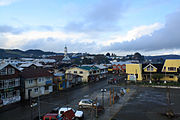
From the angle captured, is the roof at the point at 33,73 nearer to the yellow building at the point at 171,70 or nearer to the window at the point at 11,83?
the window at the point at 11,83

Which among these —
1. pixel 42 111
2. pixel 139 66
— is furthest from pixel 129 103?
pixel 139 66

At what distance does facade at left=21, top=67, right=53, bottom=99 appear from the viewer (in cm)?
2550

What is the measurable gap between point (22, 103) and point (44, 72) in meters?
8.17

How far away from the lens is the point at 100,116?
1681cm

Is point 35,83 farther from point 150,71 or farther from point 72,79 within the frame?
point 150,71

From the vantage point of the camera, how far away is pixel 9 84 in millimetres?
23344

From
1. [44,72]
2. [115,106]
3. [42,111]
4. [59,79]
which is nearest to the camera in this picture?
[42,111]

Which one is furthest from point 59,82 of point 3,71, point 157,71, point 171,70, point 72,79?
point 171,70

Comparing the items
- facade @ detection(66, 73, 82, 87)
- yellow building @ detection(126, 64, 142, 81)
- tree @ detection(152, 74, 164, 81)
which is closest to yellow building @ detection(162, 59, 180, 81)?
tree @ detection(152, 74, 164, 81)

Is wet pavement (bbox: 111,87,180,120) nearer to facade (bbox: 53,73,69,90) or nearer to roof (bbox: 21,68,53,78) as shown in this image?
facade (bbox: 53,73,69,90)

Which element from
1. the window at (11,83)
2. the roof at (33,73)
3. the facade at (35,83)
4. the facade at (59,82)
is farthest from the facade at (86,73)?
the window at (11,83)

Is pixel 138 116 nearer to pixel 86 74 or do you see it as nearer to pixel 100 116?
pixel 100 116

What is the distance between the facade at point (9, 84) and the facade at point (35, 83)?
111 cm

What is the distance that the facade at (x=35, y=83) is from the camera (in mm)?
25500
